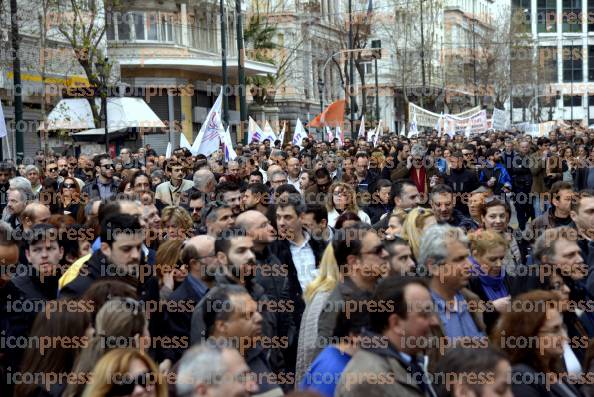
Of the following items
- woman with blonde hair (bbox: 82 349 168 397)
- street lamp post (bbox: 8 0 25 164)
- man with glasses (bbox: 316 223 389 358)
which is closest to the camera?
woman with blonde hair (bbox: 82 349 168 397)

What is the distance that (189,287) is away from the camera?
7.48 m

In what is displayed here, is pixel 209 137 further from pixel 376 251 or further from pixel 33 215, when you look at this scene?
pixel 376 251

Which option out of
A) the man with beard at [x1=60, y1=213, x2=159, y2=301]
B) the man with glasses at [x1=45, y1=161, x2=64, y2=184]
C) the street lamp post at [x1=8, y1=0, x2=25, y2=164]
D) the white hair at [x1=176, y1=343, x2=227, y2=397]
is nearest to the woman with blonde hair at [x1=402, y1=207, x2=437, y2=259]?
the man with beard at [x1=60, y1=213, x2=159, y2=301]

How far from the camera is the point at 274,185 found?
47.6 ft

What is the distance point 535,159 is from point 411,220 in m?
11.2

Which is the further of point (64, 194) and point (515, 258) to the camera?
point (64, 194)

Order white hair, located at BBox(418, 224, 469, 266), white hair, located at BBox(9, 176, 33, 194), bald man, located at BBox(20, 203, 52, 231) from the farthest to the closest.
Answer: white hair, located at BBox(9, 176, 33, 194)
bald man, located at BBox(20, 203, 52, 231)
white hair, located at BBox(418, 224, 469, 266)

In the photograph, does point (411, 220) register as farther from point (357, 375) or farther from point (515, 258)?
point (357, 375)

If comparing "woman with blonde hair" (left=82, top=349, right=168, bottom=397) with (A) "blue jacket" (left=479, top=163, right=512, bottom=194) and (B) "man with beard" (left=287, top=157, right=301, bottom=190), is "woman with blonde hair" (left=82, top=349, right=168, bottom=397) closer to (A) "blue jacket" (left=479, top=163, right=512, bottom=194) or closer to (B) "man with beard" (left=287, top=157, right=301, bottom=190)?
(B) "man with beard" (left=287, top=157, right=301, bottom=190)

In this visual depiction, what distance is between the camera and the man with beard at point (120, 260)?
24.8 feet

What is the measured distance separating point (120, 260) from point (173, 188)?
7.47 metres

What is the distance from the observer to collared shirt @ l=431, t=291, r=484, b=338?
6.67m

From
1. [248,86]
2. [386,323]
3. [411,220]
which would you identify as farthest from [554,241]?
[248,86]

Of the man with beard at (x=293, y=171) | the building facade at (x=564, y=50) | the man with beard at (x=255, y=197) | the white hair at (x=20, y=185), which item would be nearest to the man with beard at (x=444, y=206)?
the man with beard at (x=255, y=197)
